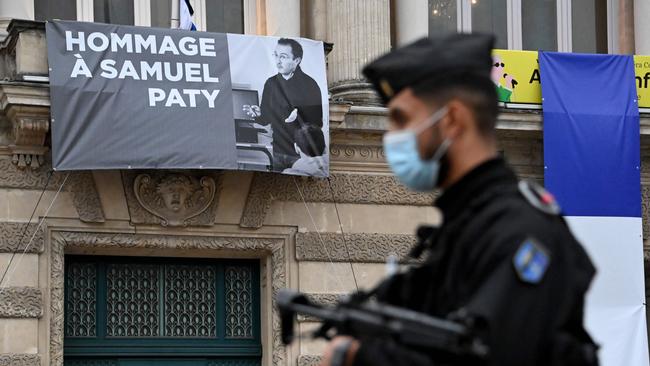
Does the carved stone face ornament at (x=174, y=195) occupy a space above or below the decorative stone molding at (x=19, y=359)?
above

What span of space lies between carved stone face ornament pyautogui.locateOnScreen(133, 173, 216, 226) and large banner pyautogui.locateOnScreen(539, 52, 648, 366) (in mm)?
3729

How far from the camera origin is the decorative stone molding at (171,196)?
Answer: 52.0 ft

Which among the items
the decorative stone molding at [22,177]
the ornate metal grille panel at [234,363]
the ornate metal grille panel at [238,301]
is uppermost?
the decorative stone molding at [22,177]

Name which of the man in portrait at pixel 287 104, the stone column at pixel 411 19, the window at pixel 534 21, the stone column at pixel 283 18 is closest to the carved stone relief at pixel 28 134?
the man in portrait at pixel 287 104

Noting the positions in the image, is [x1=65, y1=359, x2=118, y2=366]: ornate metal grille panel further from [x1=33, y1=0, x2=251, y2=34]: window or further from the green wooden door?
[x1=33, y1=0, x2=251, y2=34]: window

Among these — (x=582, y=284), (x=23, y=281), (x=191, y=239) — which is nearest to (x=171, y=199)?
(x=191, y=239)

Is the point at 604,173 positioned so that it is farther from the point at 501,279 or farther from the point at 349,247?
the point at 501,279

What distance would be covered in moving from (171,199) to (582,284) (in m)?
12.2

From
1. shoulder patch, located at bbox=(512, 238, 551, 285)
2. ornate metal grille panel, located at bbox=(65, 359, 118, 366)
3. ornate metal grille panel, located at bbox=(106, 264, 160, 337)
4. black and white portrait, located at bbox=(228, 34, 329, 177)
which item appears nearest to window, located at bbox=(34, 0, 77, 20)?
black and white portrait, located at bbox=(228, 34, 329, 177)

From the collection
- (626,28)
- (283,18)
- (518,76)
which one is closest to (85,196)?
(283,18)

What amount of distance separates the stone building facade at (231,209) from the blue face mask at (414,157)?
36.8ft

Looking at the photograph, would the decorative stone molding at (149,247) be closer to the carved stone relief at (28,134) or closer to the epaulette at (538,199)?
the carved stone relief at (28,134)

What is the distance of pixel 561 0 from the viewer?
725 inches

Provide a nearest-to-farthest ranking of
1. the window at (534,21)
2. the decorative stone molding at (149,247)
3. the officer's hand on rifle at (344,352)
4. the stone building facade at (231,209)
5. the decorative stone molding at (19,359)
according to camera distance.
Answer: the officer's hand on rifle at (344,352)
the decorative stone molding at (19,359)
the stone building facade at (231,209)
the decorative stone molding at (149,247)
the window at (534,21)
